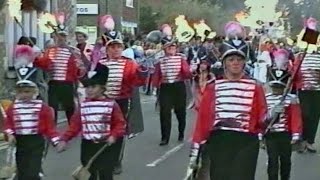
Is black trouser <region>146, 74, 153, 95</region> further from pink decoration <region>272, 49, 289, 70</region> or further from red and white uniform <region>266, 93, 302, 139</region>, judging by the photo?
red and white uniform <region>266, 93, 302, 139</region>

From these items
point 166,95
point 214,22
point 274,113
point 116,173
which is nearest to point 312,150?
point 166,95

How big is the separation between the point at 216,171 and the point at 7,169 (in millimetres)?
3423

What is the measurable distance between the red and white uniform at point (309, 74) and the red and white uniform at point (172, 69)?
6.60ft

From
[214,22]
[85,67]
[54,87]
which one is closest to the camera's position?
[85,67]

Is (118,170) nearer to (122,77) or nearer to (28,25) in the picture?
(122,77)

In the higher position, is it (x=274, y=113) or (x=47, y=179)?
(x=274, y=113)

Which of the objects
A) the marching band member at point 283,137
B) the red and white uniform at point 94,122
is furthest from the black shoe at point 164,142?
the red and white uniform at point 94,122

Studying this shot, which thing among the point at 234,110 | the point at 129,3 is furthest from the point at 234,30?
the point at 129,3

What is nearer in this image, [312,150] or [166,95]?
[312,150]

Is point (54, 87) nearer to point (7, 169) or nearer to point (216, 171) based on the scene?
point (7, 169)

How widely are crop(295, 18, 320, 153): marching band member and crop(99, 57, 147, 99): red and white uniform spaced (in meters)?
3.16

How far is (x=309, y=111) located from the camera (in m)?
13.7

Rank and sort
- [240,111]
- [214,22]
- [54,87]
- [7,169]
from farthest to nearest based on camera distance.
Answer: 1. [214,22]
2. [54,87]
3. [7,169]
4. [240,111]

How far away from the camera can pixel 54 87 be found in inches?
576
